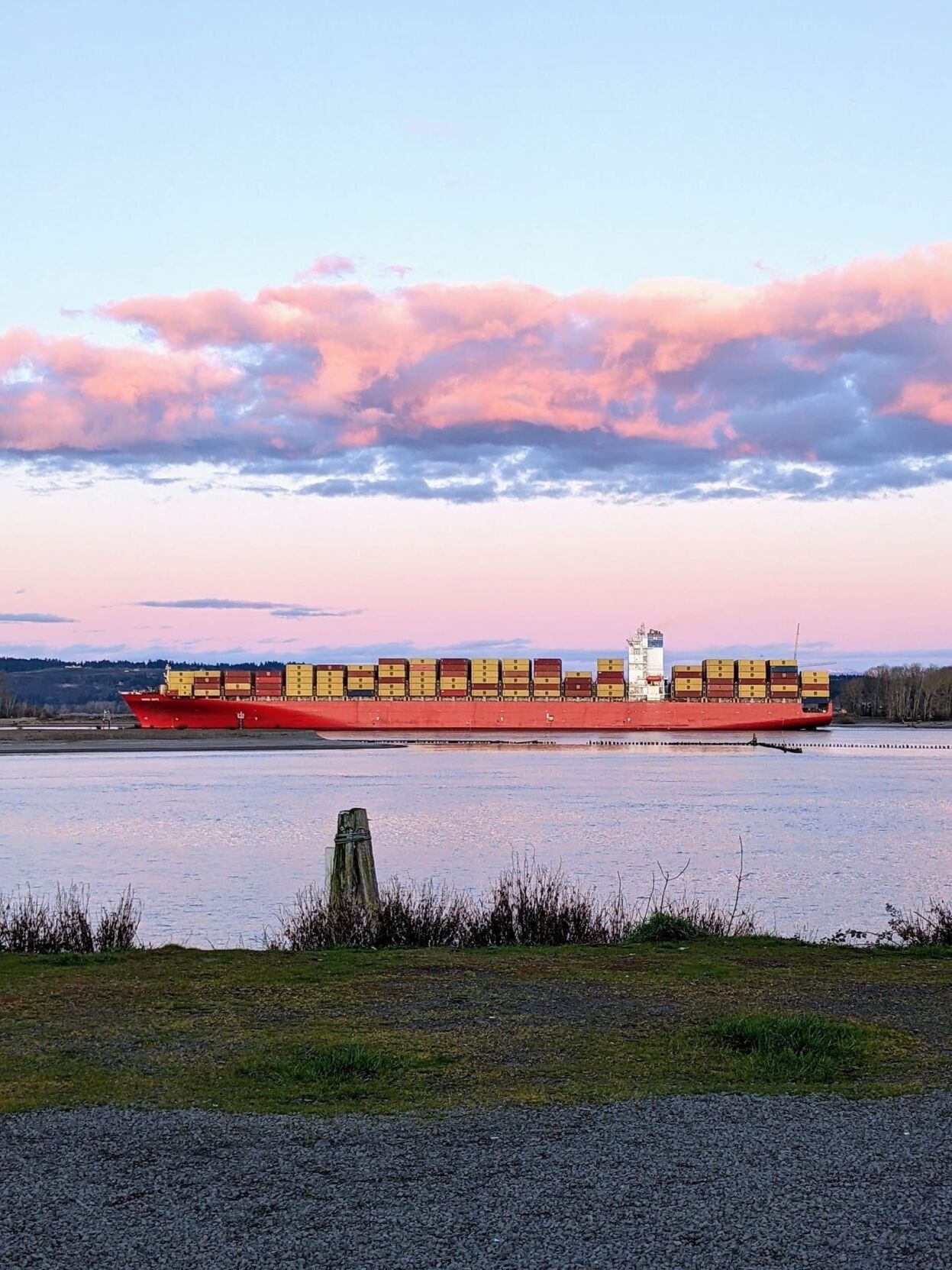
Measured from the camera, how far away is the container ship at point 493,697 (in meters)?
102

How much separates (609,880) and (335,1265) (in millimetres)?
16370

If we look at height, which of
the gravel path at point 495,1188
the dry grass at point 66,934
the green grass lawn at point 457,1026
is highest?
the gravel path at point 495,1188

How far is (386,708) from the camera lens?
103875 millimetres

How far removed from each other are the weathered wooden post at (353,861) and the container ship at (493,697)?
88538 millimetres

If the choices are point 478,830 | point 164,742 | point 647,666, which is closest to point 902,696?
point 647,666

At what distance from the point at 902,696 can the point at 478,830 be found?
15157 cm

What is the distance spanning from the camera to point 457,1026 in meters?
7.55

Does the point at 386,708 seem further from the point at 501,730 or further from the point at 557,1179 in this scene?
the point at 557,1179

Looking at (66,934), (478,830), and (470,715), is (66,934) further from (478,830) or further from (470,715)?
(470,715)

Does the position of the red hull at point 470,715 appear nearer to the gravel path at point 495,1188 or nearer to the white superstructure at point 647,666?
the white superstructure at point 647,666

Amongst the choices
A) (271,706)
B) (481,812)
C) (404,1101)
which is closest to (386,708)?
(271,706)

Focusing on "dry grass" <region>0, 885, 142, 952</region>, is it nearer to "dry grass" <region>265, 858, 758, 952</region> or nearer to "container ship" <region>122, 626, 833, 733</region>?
"dry grass" <region>265, 858, 758, 952</region>

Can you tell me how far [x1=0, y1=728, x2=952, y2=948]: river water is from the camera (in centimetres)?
1903

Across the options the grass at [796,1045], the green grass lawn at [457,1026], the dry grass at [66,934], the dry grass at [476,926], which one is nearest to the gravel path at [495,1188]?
the green grass lawn at [457,1026]
